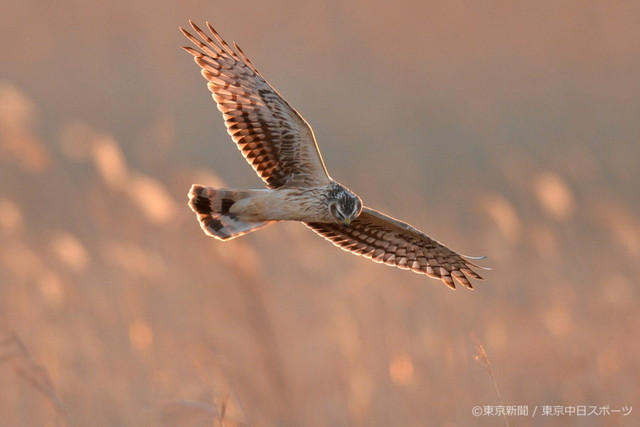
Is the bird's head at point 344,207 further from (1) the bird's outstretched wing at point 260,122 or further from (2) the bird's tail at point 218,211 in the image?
(2) the bird's tail at point 218,211

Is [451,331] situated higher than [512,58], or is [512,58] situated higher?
[512,58]

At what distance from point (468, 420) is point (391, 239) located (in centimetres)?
146

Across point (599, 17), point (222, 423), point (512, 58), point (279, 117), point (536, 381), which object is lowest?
point (222, 423)

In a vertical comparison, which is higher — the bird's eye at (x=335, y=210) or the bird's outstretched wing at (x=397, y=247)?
the bird's outstretched wing at (x=397, y=247)

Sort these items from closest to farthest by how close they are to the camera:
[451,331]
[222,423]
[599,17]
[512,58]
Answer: [222,423], [451,331], [512,58], [599,17]

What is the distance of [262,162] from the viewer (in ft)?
23.6

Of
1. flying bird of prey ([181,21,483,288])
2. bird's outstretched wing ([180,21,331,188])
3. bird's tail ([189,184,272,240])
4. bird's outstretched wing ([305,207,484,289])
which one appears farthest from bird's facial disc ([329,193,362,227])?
bird's outstretched wing ([305,207,484,289])

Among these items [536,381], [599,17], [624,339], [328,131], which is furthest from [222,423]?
[599,17]

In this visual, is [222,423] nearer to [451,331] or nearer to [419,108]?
[451,331]

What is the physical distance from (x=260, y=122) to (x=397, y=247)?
1301 millimetres

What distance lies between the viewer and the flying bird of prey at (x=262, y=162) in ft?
22.5

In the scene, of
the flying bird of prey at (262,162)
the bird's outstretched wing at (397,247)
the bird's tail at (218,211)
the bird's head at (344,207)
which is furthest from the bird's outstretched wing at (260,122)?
the bird's outstretched wing at (397,247)

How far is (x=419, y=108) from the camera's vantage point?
79.3 feet

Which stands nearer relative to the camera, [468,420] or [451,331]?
[451,331]
